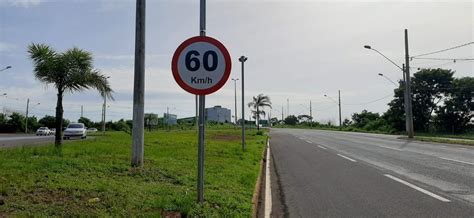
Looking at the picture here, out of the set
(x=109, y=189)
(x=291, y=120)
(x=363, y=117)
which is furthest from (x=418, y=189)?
(x=291, y=120)

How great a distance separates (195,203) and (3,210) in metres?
2.61

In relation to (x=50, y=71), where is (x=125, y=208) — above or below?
Result: below

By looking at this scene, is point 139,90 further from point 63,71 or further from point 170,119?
point 170,119

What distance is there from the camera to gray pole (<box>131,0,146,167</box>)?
9.94m

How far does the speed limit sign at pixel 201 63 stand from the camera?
6.27 m

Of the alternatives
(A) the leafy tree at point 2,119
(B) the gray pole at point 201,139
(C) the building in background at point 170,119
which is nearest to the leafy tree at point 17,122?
(A) the leafy tree at point 2,119

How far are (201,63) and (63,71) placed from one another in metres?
8.13

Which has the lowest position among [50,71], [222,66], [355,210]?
[355,210]

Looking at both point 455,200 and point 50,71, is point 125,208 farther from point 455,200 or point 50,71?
point 50,71

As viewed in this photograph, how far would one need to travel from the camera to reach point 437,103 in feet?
192

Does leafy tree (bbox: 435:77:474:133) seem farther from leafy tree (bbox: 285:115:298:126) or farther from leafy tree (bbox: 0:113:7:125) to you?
leafy tree (bbox: 285:115:298:126)

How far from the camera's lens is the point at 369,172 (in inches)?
518

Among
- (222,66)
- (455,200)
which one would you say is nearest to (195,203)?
Result: (222,66)

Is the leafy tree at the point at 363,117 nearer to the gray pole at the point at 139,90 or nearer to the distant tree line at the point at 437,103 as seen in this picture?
the distant tree line at the point at 437,103
